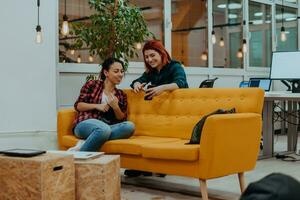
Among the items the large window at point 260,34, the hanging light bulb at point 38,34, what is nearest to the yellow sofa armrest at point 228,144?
the hanging light bulb at point 38,34

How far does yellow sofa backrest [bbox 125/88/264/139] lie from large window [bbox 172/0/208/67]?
11.1 ft

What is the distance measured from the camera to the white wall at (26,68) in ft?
15.4

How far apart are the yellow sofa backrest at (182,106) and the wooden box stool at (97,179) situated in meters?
0.97

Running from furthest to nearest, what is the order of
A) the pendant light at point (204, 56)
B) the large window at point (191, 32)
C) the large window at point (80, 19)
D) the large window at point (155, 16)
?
the pendant light at point (204, 56) < the large window at point (191, 32) < the large window at point (155, 16) < the large window at point (80, 19)

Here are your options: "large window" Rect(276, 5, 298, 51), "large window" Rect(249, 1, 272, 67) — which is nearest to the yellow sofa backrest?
"large window" Rect(249, 1, 272, 67)

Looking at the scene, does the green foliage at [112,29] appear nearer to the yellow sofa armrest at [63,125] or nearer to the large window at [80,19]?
the large window at [80,19]

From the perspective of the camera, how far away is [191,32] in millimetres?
8164

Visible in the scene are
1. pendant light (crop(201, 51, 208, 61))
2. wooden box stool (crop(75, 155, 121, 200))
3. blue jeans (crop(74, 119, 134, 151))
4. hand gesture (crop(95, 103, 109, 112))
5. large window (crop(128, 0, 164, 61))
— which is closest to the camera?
wooden box stool (crop(75, 155, 121, 200))

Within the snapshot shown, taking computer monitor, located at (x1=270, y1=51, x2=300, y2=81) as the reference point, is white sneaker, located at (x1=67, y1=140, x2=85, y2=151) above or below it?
below

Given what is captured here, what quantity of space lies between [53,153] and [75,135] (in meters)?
0.94

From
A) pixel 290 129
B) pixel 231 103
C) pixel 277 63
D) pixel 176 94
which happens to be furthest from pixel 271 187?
pixel 290 129

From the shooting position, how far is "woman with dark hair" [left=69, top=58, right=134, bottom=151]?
3.83 metres

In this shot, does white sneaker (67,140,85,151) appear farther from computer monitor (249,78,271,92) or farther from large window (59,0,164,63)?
computer monitor (249,78,271,92)

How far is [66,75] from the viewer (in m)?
5.57
